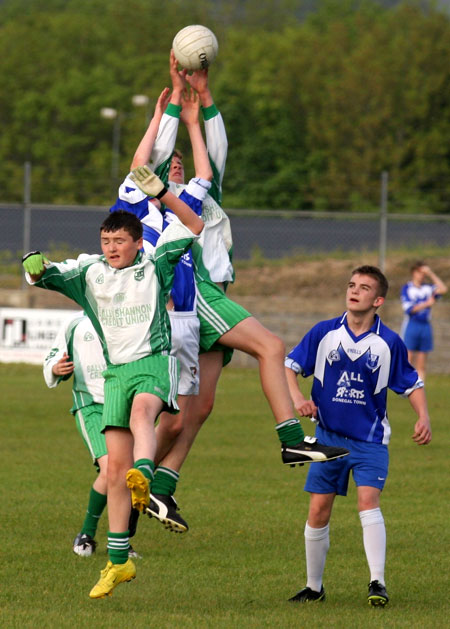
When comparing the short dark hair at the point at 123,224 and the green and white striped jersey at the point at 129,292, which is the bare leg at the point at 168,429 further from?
the short dark hair at the point at 123,224

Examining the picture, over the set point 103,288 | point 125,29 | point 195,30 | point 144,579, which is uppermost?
point 125,29

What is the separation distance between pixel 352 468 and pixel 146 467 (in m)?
1.32

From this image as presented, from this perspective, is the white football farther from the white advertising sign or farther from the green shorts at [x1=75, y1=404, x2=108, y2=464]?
the white advertising sign

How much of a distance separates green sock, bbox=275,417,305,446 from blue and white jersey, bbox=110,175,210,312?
3.27 feet

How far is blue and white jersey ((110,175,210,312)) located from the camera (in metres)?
7.17

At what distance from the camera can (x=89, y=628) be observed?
214 inches

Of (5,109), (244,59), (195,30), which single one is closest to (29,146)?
(5,109)

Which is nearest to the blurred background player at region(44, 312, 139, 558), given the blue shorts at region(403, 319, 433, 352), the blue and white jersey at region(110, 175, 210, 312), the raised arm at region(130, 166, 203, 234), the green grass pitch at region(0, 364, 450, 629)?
the green grass pitch at region(0, 364, 450, 629)

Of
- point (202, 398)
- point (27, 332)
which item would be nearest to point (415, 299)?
point (27, 332)

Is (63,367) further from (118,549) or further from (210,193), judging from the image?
(118,549)

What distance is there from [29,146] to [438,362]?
46.0 m

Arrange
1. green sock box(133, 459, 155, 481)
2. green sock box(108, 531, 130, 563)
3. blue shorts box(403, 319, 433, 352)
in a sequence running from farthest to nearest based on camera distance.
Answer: blue shorts box(403, 319, 433, 352) → green sock box(108, 531, 130, 563) → green sock box(133, 459, 155, 481)

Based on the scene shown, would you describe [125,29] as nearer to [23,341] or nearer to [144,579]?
[23,341]

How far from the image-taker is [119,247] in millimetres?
6191
